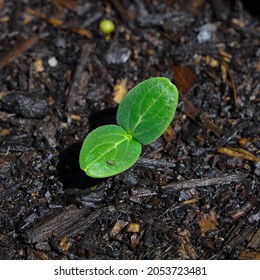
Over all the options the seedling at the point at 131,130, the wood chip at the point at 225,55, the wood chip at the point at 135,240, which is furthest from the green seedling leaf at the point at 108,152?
the wood chip at the point at 225,55

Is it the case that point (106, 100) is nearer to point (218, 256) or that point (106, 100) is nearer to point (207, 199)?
point (207, 199)

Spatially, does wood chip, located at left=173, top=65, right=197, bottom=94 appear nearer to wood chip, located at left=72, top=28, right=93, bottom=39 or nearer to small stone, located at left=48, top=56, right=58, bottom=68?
wood chip, located at left=72, top=28, right=93, bottom=39

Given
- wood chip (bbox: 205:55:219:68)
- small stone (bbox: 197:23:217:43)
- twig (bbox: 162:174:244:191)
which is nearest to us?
twig (bbox: 162:174:244:191)

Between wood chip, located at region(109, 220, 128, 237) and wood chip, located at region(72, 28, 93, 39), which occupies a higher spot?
wood chip, located at region(72, 28, 93, 39)

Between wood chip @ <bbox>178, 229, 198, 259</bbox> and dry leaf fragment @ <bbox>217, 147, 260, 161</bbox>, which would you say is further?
dry leaf fragment @ <bbox>217, 147, 260, 161</bbox>

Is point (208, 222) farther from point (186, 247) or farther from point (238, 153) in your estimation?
point (238, 153)

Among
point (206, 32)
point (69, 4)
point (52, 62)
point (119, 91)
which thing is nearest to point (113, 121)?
point (119, 91)

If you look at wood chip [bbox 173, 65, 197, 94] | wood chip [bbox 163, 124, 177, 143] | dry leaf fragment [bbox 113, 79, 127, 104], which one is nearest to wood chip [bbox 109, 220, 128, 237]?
wood chip [bbox 163, 124, 177, 143]
